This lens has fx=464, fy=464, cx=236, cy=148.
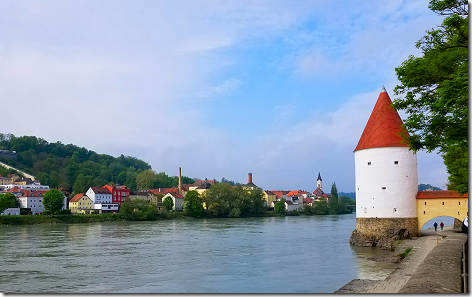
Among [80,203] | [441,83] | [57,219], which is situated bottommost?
[57,219]

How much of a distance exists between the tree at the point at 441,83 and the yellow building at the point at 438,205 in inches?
490

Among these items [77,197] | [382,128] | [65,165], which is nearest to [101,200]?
[77,197]

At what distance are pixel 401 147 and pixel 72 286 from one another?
1440 cm

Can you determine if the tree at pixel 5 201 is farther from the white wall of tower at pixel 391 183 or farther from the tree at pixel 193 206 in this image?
the white wall of tower at pixel 391 183

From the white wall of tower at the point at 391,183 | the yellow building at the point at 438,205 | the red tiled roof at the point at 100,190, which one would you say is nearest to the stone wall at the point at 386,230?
the white wall of tower at the point at 391,183

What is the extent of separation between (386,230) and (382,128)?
4.48 meters

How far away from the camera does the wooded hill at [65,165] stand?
90688 mm

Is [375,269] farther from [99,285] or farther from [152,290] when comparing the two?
[99,285]

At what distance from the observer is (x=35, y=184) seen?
8400 centimetres

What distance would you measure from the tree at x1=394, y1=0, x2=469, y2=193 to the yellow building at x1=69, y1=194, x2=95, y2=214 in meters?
61.8

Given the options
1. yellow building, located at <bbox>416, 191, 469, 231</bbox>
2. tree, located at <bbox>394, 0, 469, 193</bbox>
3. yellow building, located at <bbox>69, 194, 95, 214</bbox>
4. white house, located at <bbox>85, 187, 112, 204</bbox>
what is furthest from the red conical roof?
white house, located at <bbox>85, 187, 112, 204</bbox>

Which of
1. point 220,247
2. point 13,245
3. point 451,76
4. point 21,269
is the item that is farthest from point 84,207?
point 451,76

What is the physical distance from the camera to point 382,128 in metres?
20.7

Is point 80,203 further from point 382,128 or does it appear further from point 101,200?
point 382,128
